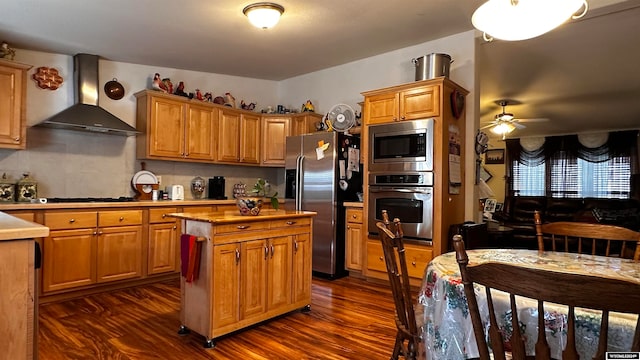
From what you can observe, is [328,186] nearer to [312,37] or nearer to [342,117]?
[342,117]

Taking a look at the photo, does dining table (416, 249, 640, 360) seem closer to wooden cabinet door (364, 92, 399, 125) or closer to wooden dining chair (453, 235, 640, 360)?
wooden dining chair (453, 235, 640, 360)

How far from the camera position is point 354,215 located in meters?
4.30

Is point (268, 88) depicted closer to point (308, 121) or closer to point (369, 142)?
point (308, 121)

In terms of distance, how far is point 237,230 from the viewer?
261 cm

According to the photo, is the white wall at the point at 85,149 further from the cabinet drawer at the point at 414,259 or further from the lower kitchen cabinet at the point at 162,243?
the cabinet drawer at the point at 414,259

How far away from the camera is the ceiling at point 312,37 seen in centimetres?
321

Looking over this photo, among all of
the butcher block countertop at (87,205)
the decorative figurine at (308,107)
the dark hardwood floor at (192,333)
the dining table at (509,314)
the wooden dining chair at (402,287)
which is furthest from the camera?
the decorative figurine at (308,107)

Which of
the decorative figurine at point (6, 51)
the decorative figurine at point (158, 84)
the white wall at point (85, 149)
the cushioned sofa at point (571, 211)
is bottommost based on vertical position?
the cushioned sofa at point (571, 211)

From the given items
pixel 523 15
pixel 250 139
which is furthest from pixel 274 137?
pixel 523 15

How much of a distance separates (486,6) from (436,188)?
6.86 ft

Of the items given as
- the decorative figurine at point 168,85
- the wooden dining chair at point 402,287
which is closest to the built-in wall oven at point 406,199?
the wooden dining chair at point 402,287

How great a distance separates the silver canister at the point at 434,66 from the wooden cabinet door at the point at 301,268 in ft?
6.61

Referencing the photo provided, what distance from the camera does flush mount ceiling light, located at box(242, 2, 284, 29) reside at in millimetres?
3088

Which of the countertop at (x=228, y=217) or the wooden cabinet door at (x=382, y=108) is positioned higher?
the wooden cabinet door at (x=382, y=108)
